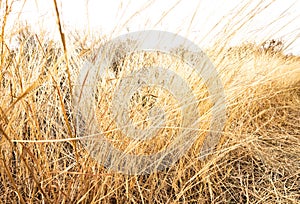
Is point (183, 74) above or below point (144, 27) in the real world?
below

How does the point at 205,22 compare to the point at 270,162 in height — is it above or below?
above

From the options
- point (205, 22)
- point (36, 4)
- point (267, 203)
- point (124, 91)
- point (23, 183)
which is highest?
point (36, 4)

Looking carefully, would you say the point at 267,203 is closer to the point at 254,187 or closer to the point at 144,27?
the point at 254,187

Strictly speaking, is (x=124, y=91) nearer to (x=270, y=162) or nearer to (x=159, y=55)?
(x=270, y=162)

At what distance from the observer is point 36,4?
81 centimetres

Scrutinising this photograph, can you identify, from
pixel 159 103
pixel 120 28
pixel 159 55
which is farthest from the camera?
pixel 159 55

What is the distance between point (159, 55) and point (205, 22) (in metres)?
0.62

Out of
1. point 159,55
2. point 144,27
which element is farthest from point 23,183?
point 159,55

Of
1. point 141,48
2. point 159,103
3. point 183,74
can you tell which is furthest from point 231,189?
point 141,48

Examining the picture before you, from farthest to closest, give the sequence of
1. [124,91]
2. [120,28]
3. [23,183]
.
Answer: [124,91], [120,28], [23,183]

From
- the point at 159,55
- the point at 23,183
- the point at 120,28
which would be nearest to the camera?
the point at 23,183

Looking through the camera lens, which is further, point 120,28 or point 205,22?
point 205,22

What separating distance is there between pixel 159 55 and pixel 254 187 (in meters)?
0.93

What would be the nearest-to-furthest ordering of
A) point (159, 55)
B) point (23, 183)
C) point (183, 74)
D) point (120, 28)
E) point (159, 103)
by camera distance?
point (23, 183) → point (120, 28) → point (159, 103) → point (183, 74) → point (159, 55)
